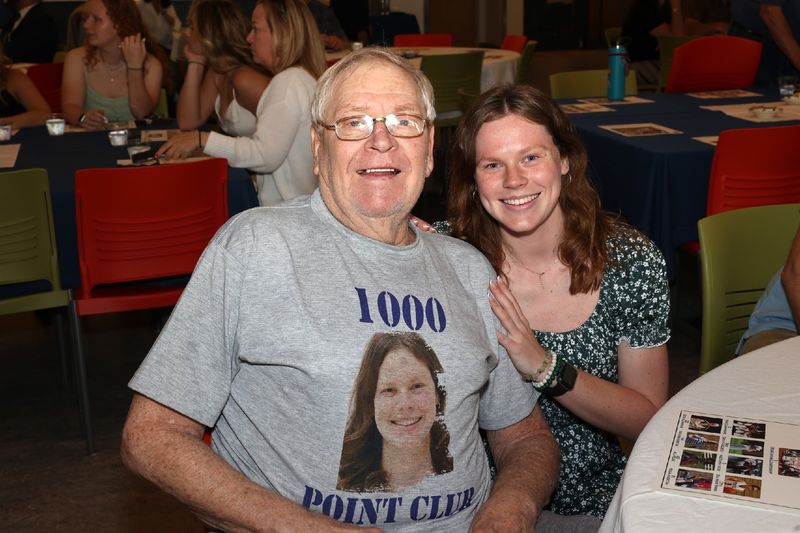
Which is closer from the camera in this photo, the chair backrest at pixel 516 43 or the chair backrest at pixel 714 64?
the chair backrest at pixel 714 64

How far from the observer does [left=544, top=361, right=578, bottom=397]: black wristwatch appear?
185cm

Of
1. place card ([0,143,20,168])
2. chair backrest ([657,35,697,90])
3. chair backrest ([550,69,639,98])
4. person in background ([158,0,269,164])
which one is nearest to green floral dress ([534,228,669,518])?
person in background ([158,0,269,164])

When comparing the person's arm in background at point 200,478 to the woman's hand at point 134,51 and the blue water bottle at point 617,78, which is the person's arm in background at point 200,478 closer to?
the woman's hand at point 134,51

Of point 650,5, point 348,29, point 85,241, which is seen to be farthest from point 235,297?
point 348,29

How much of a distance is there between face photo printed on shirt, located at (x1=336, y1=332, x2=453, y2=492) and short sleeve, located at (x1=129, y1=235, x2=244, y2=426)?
224 mm

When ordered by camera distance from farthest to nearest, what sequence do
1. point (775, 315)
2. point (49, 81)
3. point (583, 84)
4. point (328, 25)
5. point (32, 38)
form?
point (328, 25) < point (32, 38) < point (49, 81) < point (583, 84) < point (775, 315)

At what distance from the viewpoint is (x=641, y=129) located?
4.28m

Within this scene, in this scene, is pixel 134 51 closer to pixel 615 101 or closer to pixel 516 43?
pixel 615 101

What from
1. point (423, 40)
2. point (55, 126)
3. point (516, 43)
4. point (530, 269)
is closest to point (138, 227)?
point (55, 126)

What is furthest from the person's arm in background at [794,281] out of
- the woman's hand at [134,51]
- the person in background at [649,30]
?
the person in background at [649,30]

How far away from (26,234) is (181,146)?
0.78 meters

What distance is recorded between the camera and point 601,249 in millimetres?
2055

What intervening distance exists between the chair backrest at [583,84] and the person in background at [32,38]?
416cm

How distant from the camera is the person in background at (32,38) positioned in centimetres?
745
